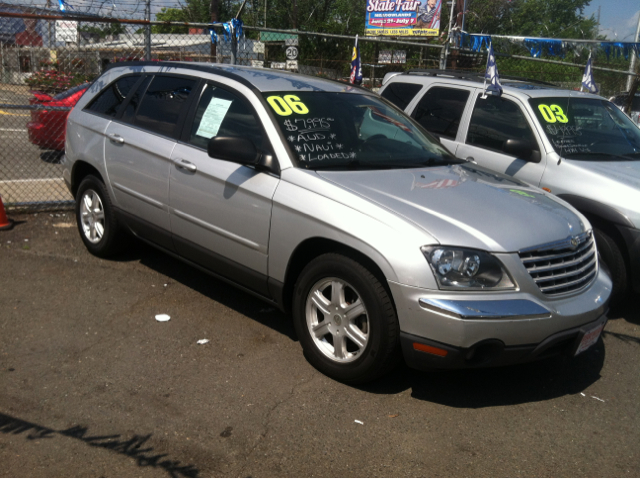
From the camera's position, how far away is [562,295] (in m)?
3.80

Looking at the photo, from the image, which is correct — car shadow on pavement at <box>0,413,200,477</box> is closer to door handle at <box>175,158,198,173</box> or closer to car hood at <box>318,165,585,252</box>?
car hood at <box>318,165,585,252</box>

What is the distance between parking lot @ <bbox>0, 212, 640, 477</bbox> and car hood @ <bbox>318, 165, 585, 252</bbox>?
1.03 meters

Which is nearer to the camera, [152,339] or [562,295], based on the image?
[562,295]

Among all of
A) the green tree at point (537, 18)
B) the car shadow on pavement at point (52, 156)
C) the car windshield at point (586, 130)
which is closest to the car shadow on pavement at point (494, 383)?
the car windshield at point (586, 130)

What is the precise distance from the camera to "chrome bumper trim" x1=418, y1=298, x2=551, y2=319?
11.3 ft

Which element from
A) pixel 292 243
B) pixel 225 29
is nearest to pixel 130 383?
pixel 292 243

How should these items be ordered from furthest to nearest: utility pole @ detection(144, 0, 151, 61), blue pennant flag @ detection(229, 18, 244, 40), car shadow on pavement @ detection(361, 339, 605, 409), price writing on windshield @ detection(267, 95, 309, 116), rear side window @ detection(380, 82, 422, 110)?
blue pennant flag @ detection(229, 18, 244, 40) → utility pole @ detection(144, 0, 151, 61) → rear side window @ detection(380, 82, 422, 110) → price writing on windshield @ detection(267, 95, 309, 116) → car shadow on pavement @ detection(361, 339, 605, 409)

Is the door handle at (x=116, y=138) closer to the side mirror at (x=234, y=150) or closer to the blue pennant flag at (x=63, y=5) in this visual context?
the side mirror at (x=234, y=150)

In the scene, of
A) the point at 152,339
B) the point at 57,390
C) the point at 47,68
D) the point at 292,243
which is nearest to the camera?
the point at 57,390

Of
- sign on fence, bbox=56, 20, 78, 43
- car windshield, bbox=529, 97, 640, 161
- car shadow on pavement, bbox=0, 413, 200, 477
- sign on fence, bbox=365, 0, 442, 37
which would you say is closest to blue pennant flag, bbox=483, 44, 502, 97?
car windshield, bbox=529, 97, 640, 161

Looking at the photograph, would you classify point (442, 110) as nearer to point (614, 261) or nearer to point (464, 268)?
point (614, 261)

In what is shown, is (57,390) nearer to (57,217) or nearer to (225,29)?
(57,217)

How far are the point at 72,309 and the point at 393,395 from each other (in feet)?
8.59

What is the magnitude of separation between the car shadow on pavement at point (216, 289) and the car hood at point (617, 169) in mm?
2909
